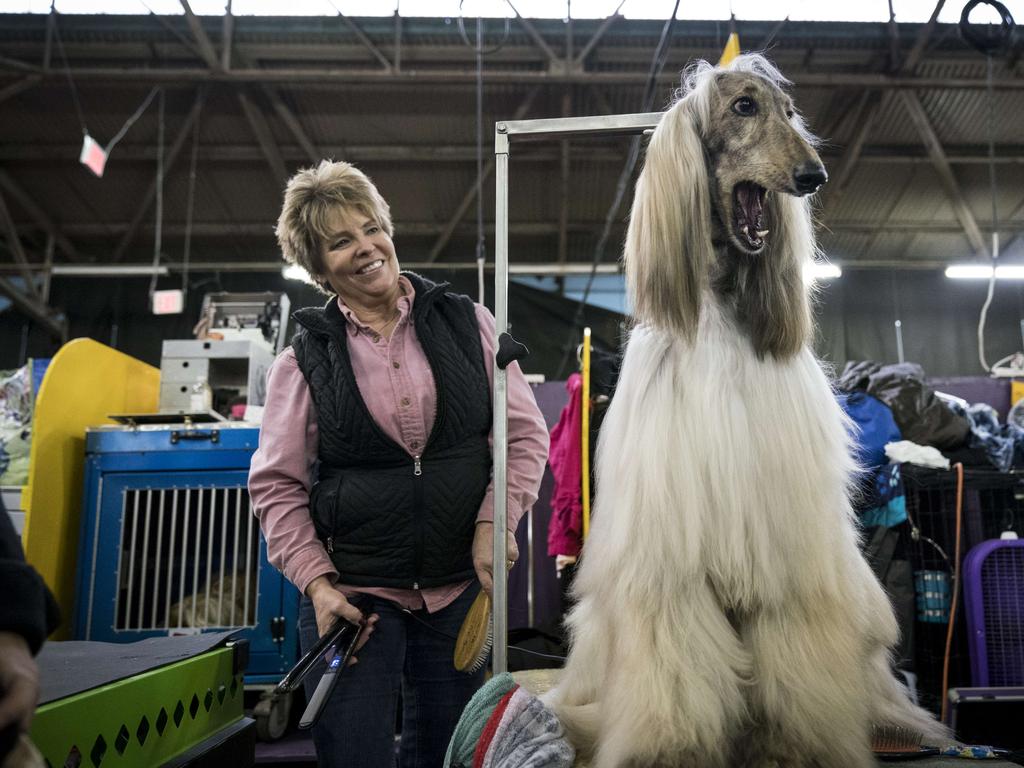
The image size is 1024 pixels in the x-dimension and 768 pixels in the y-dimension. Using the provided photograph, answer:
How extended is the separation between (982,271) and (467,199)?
6.12 m

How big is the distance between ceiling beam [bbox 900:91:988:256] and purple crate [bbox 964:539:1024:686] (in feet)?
17.8

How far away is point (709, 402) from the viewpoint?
124 centimetres

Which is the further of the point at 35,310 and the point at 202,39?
the point at 35,310

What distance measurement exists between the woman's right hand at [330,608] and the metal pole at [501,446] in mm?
236

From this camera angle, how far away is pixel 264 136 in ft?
23.4

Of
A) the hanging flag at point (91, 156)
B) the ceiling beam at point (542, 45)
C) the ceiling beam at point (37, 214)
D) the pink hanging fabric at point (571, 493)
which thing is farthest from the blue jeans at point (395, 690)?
the ceiling beam at point (37, 214)

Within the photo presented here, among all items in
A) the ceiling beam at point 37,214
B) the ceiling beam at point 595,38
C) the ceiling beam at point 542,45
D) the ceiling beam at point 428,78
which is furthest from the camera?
the ceiling beam at point 37,214

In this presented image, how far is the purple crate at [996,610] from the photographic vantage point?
8.86ft

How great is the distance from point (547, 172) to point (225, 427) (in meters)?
5.88

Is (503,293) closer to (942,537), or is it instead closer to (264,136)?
(942,537)

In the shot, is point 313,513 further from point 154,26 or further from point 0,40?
point 0,40

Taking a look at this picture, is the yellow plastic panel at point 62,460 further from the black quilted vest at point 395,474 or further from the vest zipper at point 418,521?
the vest zipper at point 418,521

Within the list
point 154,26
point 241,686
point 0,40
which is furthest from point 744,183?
point 0,40

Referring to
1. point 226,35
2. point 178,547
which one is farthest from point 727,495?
point 226,35
